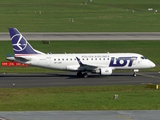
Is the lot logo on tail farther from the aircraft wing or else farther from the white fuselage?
the aircraft wing

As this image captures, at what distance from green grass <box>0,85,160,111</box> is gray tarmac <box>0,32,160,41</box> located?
4678cm

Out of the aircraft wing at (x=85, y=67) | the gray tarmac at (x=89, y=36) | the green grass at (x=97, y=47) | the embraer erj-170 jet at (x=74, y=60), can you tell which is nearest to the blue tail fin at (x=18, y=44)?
the embraer erj-170 jet at (x=74, y=60)

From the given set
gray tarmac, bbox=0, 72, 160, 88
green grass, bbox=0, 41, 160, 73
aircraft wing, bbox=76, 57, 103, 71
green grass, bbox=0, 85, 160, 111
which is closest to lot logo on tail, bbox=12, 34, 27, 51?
gray tarmac, bbox=0, 72, 160, 88

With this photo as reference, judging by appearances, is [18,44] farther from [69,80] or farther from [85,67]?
[85,67]

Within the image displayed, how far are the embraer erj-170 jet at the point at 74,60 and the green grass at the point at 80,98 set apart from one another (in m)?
9.65

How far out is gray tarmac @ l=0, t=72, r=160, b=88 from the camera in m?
57.8

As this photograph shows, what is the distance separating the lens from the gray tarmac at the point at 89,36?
10062cm
